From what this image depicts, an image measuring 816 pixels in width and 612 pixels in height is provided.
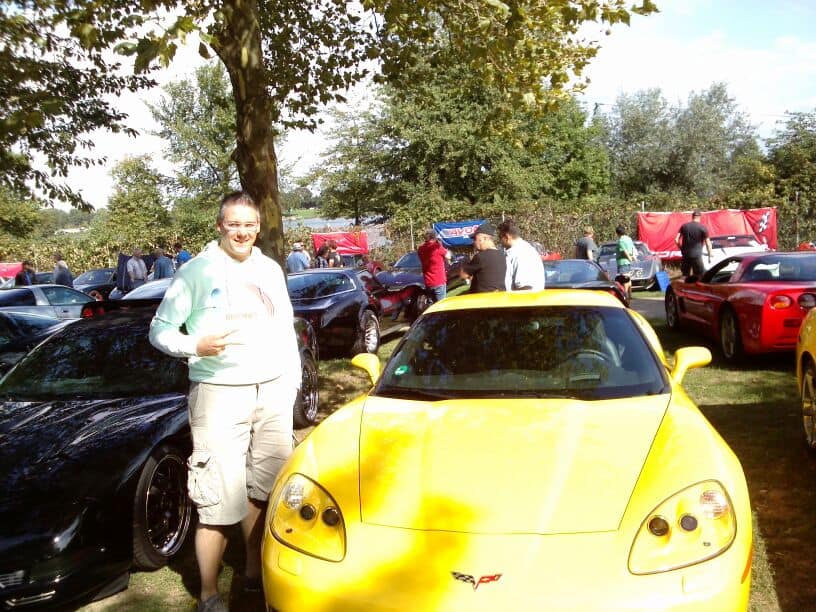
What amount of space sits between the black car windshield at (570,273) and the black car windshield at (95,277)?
877 inches

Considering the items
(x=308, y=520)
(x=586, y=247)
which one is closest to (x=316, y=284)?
(x=586, y=247)

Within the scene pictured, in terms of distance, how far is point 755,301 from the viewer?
7.64 meters

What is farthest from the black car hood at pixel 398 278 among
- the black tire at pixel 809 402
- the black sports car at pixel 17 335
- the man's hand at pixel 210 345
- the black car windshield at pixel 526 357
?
the man's hand at pixel 210 345

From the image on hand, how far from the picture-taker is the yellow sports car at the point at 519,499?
2.22m

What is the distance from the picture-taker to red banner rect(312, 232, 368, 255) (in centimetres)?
2658

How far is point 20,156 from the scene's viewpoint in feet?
18.3

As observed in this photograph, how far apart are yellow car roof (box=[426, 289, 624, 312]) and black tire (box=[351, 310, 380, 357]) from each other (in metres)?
6.17

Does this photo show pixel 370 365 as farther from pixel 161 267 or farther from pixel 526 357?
pixel 161 267

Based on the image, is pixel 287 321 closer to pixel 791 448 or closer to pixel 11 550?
pixel 11 550

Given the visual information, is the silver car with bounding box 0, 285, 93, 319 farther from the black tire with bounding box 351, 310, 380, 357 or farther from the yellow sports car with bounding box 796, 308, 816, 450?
the yellow sports car with bounding box 796, 308, 816, 450

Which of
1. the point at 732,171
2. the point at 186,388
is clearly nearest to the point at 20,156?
the point at 186,388

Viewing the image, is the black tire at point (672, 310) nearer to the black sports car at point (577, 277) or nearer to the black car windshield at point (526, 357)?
the black sports car at point (577, 277)

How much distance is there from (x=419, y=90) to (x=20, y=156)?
232 inches

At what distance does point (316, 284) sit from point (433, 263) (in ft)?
6.81
